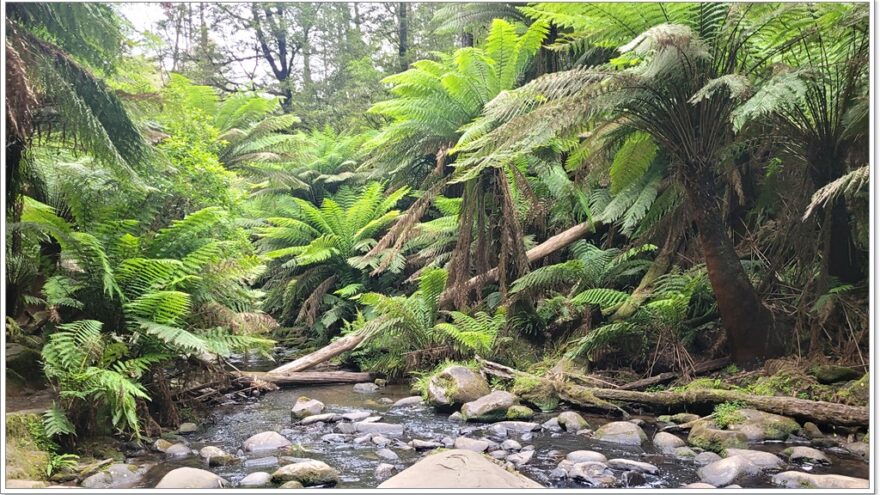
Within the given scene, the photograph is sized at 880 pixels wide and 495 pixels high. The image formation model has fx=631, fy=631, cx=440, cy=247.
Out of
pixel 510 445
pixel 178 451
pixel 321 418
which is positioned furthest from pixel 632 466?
pixel 178 451

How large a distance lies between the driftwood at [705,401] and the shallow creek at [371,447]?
0.15 m

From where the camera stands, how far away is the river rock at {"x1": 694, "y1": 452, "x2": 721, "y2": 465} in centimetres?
300

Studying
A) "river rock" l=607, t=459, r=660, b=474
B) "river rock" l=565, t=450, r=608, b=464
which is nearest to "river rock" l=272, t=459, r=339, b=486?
"river rock" l=565, t=450, r=608, b=464

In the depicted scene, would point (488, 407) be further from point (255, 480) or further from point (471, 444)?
point (255, 480)

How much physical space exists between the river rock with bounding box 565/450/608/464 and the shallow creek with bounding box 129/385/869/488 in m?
0.06

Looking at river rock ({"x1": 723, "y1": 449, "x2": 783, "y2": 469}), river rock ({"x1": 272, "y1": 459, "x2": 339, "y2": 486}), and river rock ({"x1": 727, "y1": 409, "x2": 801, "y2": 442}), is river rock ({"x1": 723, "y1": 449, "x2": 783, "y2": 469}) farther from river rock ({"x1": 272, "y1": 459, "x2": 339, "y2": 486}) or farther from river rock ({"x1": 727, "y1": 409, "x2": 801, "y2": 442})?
river rock ({"x1": 272, "y1": 459, "x2": 339, "y2": 486})

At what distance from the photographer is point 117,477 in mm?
2910

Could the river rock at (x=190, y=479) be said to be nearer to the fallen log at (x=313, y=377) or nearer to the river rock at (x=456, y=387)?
the river rock at (x=456, y=387)

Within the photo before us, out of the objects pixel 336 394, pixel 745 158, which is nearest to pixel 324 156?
pixel 336 394

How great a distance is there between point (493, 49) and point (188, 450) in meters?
4.18

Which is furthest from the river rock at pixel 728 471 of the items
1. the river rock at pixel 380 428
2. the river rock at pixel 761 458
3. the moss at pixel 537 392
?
the river rock at pixel 380 428

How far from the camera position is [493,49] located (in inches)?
227

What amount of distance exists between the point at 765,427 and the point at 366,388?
323 cm

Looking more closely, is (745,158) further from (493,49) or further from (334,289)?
(334,289)
